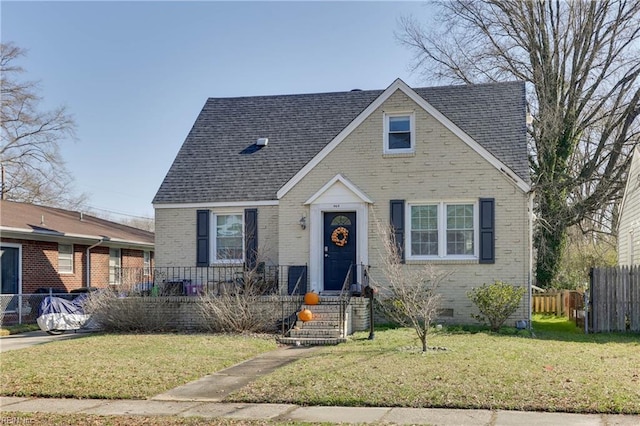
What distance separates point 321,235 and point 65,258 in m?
11.0

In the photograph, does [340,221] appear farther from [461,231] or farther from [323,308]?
[461,231]

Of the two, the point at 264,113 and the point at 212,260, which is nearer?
the point at 212,260

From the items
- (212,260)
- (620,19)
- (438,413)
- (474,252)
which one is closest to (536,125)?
(620,19)

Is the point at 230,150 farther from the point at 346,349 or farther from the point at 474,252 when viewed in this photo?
the point at 346,349

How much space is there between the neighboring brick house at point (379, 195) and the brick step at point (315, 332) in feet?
11.0

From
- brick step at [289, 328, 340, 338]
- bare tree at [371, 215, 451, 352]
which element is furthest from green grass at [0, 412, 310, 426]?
brick step at [289, 328, 340, 338]

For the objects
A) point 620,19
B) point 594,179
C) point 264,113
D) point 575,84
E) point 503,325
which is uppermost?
point 620,19

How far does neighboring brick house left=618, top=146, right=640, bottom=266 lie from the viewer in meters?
21.5

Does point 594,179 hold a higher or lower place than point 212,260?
higher

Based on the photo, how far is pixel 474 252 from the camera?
58.2ft

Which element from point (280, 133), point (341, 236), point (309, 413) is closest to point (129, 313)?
point (341, 236)

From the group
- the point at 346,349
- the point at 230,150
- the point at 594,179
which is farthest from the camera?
the point at 594,179

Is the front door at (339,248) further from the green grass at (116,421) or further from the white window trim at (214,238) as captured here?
the green grass at (116,421)

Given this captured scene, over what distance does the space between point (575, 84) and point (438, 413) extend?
74.6ft
